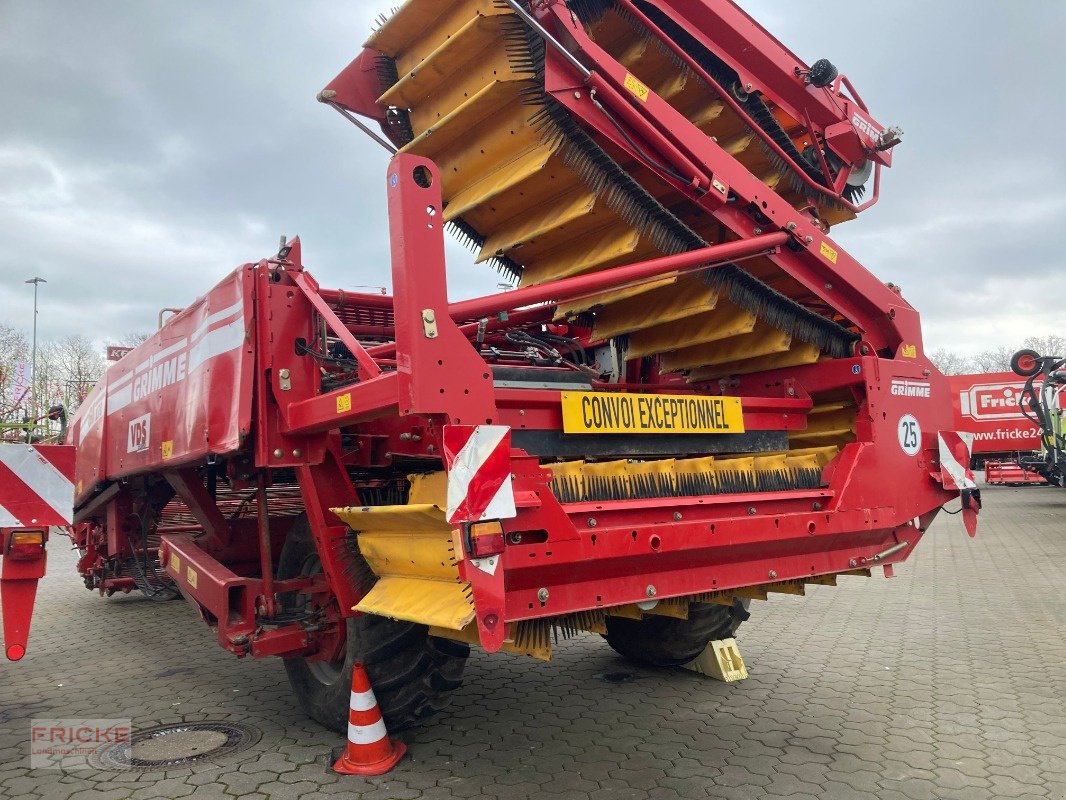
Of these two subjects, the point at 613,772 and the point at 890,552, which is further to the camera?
the point at 890,552

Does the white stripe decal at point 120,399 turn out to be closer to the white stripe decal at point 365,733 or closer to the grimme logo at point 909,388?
the white stripe decal at point 365,733

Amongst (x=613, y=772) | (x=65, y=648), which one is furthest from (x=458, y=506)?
(x=65, y=648)

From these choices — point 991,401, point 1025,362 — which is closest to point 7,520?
point 1025,362

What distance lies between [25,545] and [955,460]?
15.3ft

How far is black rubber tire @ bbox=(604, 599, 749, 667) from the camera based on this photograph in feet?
15.5

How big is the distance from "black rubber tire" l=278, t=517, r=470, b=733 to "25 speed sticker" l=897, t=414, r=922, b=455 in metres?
2.34

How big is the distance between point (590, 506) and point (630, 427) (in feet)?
2.14

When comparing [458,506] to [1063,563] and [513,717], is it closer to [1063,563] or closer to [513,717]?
[513,717]

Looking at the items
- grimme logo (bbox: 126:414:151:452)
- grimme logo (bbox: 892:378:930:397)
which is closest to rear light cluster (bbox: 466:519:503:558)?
grimme logo (bbox: 892:378:930:397)

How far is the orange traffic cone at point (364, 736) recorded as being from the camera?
336 cm

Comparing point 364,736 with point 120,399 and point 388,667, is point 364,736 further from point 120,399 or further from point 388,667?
point 120,399

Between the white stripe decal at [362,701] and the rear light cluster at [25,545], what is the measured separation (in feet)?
5.95

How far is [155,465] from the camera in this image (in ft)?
14.3

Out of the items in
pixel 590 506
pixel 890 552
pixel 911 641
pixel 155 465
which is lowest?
pixel 911 641
